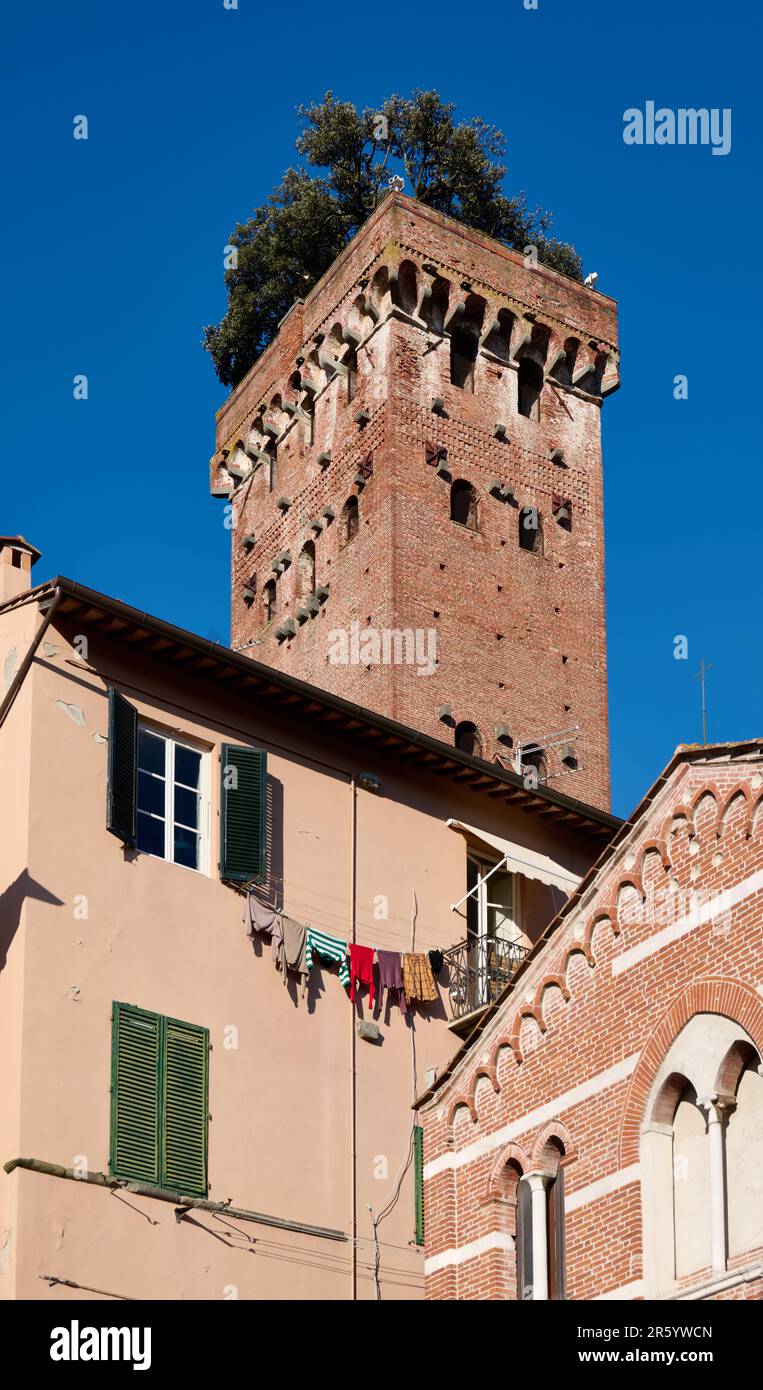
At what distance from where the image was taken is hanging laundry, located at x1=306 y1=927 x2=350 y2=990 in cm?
2647

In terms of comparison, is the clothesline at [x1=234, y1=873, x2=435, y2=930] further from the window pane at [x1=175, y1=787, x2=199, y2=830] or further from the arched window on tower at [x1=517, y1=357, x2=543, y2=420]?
the arched window on tower at [x1=517, y1=357, x2=543, y2=420]

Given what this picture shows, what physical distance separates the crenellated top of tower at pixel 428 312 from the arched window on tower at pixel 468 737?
8.21 meters

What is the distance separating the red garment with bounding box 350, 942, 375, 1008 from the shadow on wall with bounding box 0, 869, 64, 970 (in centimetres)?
404

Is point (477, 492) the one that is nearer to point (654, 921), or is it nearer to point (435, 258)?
point (435, 258)

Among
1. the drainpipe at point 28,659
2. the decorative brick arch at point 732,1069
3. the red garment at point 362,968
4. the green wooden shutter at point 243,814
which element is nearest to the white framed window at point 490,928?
the red garment at point 362,968

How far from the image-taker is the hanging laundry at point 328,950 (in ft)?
86.8

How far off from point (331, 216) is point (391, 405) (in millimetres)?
11178

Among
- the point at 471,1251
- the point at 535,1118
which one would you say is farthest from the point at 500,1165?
the point at 471,1251

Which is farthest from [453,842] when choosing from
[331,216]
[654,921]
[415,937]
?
[331,216]

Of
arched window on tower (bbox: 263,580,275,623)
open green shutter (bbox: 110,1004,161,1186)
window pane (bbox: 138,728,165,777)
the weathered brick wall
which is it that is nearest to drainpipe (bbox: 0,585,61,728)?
window pane (bbox: 138,728,165,777)

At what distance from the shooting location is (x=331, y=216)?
54406 millimetres

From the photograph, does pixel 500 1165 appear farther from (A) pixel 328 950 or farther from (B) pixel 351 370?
(B) pixel 351 370
